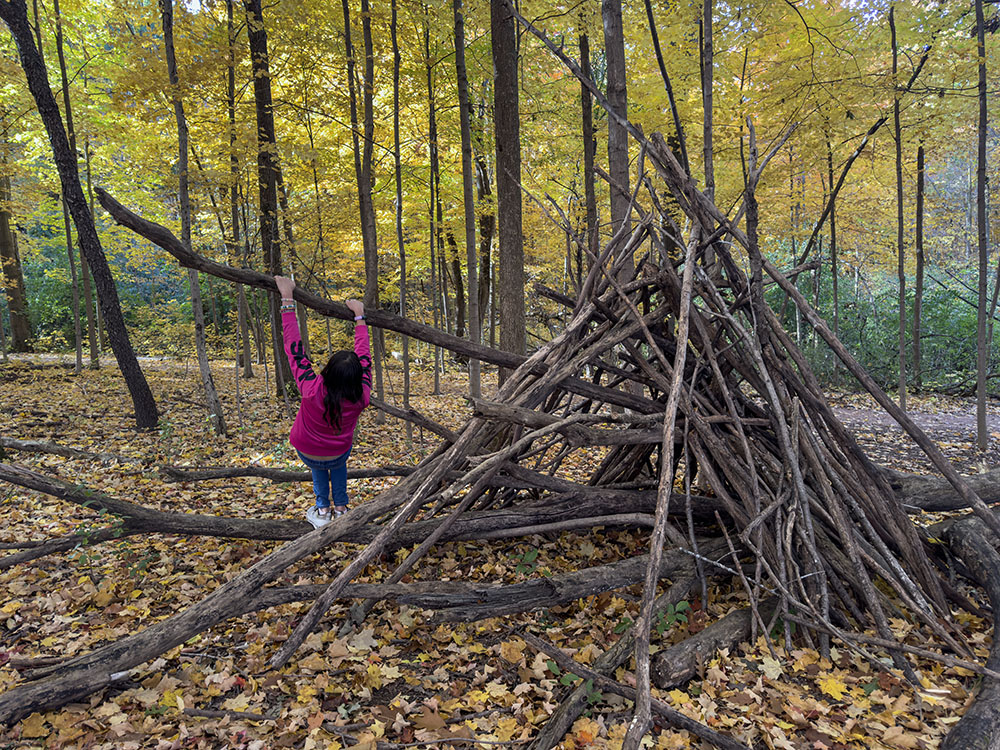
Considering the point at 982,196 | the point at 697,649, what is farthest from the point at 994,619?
the point at 982,196

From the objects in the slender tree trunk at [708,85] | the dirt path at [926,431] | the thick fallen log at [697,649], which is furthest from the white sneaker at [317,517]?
the dirt path at [926,431]

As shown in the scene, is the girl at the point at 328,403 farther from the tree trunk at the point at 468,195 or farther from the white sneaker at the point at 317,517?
the tree trunk at the point at 468,195

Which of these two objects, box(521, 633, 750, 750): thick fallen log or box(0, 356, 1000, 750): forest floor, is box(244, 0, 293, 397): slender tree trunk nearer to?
box(0, 356, 1000, 750): forest floor

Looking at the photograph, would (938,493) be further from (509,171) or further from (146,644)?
(146,644)

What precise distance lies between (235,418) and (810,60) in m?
11.2

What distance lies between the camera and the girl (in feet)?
11.6

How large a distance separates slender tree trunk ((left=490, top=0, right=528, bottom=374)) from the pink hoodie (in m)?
2.94

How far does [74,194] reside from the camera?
739 cm

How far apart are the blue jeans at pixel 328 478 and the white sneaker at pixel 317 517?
56 millimetres

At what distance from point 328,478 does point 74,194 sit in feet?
22.1

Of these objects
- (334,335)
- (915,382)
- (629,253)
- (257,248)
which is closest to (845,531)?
(629,253)

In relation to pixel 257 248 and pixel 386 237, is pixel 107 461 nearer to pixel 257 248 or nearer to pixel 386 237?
pixel 257 248

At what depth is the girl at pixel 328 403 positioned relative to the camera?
11.6 ft

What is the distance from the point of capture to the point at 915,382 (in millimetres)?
13109
